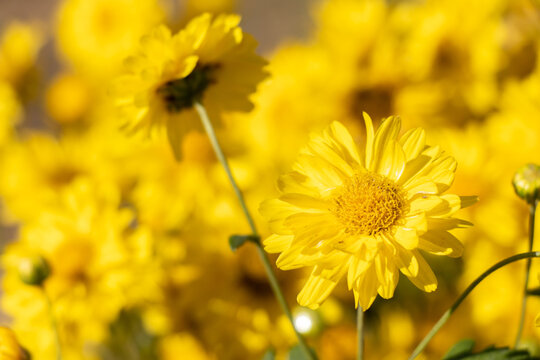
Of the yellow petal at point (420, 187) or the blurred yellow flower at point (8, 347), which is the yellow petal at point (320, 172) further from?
the blurred yellow flower at point (8, 347)

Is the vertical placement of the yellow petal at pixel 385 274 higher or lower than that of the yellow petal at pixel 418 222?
lower

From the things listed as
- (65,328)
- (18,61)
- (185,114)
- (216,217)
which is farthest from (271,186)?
(18,61)

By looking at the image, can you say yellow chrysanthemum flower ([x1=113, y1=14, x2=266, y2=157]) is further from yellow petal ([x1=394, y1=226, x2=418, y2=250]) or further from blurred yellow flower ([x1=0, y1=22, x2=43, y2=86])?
blurred yellow flower ([x1=0, y1=22, x2=43, y2=86])

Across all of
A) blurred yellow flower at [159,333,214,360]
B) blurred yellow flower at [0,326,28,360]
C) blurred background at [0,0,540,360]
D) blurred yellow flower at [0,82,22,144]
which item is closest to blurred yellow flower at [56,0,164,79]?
blurred yellow flower at [0,82,22,144]

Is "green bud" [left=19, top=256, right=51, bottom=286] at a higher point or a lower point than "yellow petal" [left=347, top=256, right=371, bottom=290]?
higher

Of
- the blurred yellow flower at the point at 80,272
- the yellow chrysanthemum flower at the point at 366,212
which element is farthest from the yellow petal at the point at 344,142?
the blurred yellow flower at the point at 80,272

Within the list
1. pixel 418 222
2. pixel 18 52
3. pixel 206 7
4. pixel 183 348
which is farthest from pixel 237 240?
pixel 18 52
